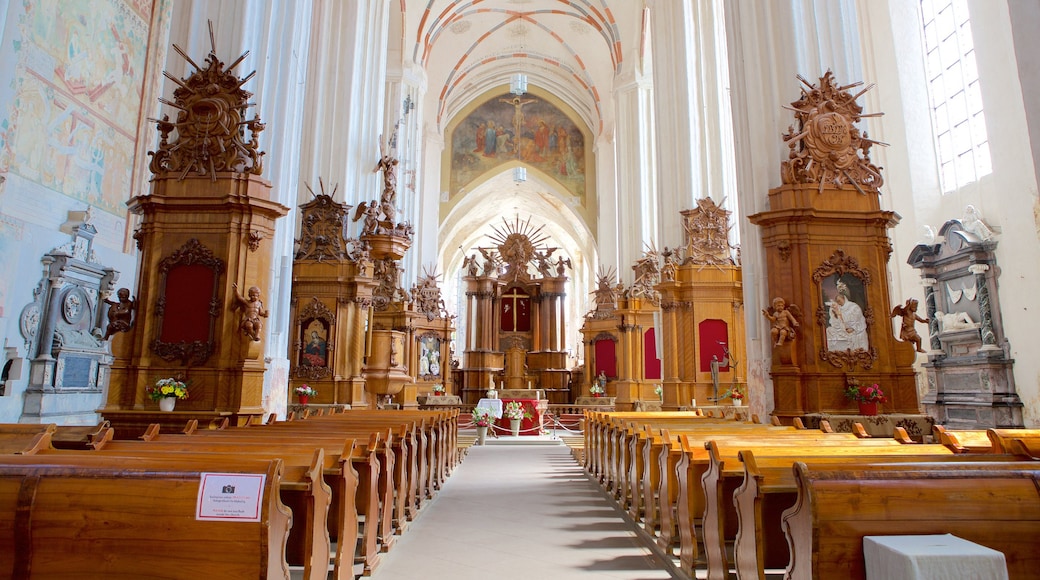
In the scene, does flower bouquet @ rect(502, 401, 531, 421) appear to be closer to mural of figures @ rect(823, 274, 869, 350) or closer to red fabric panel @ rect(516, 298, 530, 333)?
mural of figures @ rect(823, 274, 869, 350)

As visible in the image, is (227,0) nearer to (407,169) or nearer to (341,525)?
(341,525)

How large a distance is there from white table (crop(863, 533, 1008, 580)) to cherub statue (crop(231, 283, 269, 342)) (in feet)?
16.9

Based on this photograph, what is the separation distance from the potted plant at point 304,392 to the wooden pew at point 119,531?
300 inches

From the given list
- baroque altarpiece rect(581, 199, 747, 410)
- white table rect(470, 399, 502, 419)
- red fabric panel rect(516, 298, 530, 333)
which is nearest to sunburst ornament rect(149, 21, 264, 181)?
white table rect(470, 399, 502, 419)

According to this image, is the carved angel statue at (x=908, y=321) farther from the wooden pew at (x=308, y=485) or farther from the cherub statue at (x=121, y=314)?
the cherub statue at (x=121, y=314)

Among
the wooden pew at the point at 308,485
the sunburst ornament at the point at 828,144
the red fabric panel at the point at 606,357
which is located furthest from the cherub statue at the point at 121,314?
the red fabric panel at the point at 606,357

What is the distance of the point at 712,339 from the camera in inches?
463

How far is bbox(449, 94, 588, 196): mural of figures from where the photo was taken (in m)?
30.6

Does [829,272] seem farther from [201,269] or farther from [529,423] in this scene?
[529,423]

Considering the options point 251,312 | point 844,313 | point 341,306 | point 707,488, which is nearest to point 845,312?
point 844,313

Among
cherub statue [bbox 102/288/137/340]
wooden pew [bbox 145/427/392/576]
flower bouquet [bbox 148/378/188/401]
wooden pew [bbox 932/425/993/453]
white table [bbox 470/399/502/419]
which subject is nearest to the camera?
wooden pew [bbox 145/427/392/576]

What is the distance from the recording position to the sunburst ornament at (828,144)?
6.59 meters

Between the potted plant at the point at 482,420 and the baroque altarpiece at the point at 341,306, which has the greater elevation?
the baroque altarpiece at the point at 341,306

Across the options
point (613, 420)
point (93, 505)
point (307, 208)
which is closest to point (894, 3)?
point (613, 420)
